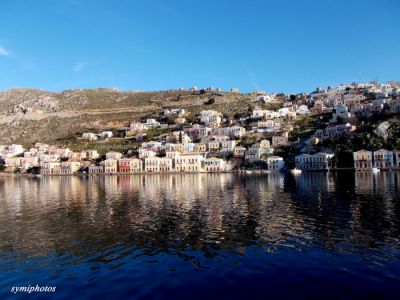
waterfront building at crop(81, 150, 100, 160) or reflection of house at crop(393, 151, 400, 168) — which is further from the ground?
waterfront building at crop(81, 150, 100, 160)

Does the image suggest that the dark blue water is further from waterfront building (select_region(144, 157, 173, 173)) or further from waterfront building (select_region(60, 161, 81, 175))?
waterfront building (select_region(60, 161, 81, 175))

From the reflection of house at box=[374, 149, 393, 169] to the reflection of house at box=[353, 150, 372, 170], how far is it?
1.51 metres

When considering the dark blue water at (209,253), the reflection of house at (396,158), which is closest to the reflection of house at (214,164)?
the reflection of house at (396,158)

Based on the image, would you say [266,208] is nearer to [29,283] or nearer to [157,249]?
[157,249]

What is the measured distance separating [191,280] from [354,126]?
116 metres

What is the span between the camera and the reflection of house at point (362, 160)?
323 feet

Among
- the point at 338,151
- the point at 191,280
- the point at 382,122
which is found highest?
the point at 382,122

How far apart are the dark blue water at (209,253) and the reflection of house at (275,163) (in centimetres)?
7605

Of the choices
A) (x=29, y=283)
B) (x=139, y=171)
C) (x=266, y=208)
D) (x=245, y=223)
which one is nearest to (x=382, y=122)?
(x=139, y=171)

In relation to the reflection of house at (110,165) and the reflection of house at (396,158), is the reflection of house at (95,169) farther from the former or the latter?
the reflection of house at (396,158)

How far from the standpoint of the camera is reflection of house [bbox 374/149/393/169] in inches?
3831

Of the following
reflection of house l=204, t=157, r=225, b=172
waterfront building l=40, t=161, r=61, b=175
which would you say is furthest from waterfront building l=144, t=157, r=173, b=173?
waterfront building l=40, t=161, r=61, b=175

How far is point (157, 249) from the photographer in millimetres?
20938

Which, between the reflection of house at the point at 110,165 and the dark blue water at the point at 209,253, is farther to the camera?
the reflection of house at the point at 110,165
